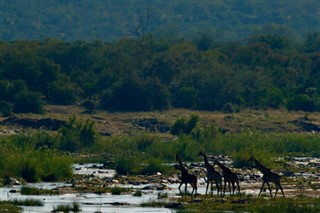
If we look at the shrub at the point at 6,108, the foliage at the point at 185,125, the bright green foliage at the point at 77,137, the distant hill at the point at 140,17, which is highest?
the distant hill at the point at 140,17

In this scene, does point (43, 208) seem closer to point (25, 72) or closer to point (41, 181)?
point (41, 181)

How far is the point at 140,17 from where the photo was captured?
17950 cm

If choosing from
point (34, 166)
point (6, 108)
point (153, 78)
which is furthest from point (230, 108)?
point (34, 166)

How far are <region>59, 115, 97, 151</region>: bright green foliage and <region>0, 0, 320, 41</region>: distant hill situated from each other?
11212 centimetres

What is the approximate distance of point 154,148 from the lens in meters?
47.3

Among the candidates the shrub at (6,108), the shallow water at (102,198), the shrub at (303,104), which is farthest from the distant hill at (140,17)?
the shallow water at (102,198)

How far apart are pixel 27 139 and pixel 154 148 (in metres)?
6.26

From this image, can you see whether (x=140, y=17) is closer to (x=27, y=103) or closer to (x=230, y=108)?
(x=230, y=108)

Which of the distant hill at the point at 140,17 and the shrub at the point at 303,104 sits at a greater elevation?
the distant hill at the point at 140,17

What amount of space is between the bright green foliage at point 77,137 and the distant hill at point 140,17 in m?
112

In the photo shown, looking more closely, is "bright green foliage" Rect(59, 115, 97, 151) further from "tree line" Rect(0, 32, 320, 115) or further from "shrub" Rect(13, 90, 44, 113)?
"shrub" Rect(13, 90, 44, 113)

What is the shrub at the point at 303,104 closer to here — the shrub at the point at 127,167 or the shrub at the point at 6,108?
the shrub at the point at 6,108

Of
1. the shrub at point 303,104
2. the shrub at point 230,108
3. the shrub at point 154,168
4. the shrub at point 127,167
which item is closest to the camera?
the shrub at point 154,168

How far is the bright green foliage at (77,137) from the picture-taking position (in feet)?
168
